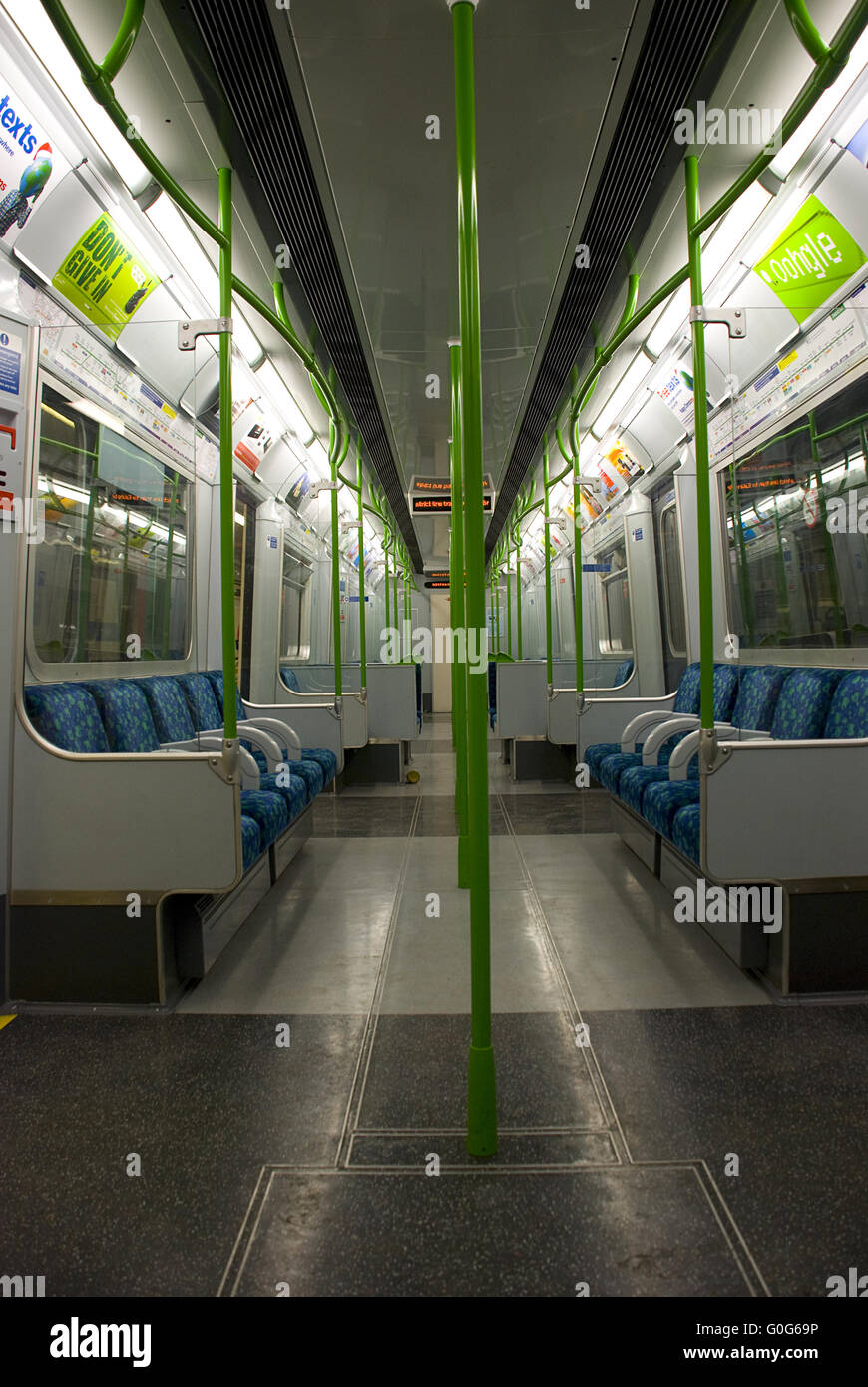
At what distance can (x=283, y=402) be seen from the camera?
649 cm

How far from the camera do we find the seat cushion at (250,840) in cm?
303

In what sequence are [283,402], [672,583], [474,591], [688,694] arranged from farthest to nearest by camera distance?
1. [672,583]
2. [283,402]
3. [688,694]
4. [474,591]

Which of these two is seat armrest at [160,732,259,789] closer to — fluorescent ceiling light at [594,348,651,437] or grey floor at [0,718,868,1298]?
grey floor at [0,718,868,1298]

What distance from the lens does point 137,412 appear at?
388cm

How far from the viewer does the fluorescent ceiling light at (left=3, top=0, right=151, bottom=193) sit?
2520 mm

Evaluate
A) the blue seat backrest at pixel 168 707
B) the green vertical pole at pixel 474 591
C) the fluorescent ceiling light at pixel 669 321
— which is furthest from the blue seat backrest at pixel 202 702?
the fluorescent ceiling light at pixel 669 321

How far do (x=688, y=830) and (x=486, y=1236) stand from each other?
183cm

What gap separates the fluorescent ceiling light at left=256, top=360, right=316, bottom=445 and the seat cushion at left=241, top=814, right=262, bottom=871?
389 centimetres

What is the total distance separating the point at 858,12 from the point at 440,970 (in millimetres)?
3359

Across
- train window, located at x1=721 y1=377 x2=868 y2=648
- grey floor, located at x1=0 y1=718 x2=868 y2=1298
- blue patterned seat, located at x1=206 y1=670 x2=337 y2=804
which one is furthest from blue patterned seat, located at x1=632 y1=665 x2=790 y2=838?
blue patterned seat, located at x1=206 y1=670 x2=337 y2=804

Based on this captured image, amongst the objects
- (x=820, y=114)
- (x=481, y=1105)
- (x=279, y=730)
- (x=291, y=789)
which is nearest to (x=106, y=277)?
(x=279, y=730)

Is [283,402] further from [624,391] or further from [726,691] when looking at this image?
[726,691]
